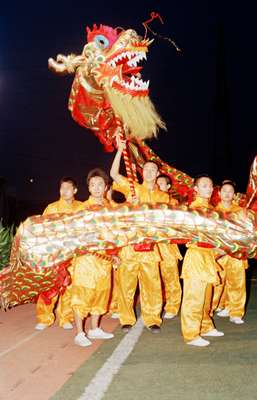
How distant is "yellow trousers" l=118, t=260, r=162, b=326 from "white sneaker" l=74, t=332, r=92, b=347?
26.2 inches

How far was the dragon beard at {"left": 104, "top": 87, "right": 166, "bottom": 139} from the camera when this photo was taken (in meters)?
4.41

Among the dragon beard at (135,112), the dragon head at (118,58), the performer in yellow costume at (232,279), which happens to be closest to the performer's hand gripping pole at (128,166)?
the dragon beard at (135,112)

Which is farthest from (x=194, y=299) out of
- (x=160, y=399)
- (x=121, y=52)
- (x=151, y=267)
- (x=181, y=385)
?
(x=121, y=52)

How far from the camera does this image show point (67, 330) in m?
4.61

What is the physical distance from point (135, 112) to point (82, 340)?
2162mm

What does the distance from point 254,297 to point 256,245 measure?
3.04m

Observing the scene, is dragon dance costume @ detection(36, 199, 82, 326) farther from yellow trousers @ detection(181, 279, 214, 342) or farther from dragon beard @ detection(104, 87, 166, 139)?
yellow trousers @ detection(181, 279, 214, 342)

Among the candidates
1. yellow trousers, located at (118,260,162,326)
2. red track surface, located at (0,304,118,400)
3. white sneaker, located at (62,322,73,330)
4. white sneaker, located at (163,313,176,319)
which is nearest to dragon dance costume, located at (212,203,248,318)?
white sneaker, located at (163,313,176,319)

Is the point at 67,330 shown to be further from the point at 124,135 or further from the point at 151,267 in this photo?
the point at 124,135

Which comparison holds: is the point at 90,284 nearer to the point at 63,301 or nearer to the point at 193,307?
the point at 63,301

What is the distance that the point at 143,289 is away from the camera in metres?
4.65

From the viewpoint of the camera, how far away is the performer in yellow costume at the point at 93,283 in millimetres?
4160

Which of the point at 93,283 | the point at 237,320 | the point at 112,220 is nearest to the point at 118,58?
the point at 112,220

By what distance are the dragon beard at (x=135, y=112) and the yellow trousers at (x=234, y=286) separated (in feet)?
5.73
